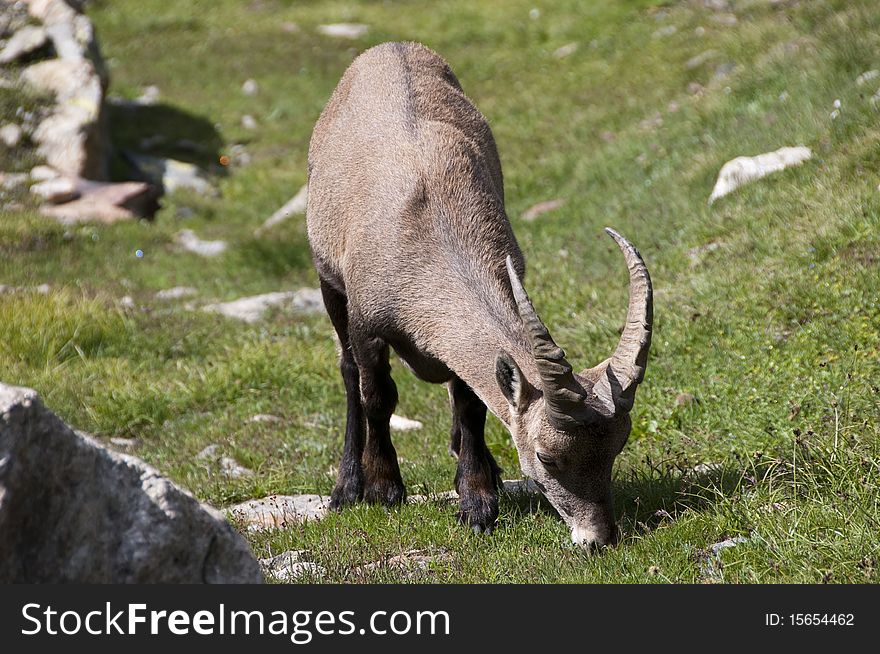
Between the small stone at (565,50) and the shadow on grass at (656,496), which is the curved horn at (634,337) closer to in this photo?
the shadow on grass at (656,496)

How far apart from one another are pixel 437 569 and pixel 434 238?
2.04 m

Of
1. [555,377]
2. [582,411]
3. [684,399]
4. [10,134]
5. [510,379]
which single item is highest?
[555,377]

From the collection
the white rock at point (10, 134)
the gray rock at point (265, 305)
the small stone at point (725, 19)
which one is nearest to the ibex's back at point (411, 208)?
the gray rock at point (265, 305)

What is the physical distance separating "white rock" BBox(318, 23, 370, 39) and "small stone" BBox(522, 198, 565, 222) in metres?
11.5

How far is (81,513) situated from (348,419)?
4394 millimetres

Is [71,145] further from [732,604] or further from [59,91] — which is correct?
[732,604]

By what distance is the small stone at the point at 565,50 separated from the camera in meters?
20.8

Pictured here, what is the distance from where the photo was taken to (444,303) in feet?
22.1

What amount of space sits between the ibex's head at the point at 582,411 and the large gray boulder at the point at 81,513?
2134mm

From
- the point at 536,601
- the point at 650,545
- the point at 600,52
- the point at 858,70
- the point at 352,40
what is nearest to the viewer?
the point at 536,601

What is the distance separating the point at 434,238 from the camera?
22.8ft

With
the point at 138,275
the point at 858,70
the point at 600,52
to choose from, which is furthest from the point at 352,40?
the point at 858,70

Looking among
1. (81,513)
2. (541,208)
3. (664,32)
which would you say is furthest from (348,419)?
(664,32)

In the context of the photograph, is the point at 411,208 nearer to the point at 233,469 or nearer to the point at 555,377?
the point at 555,377
